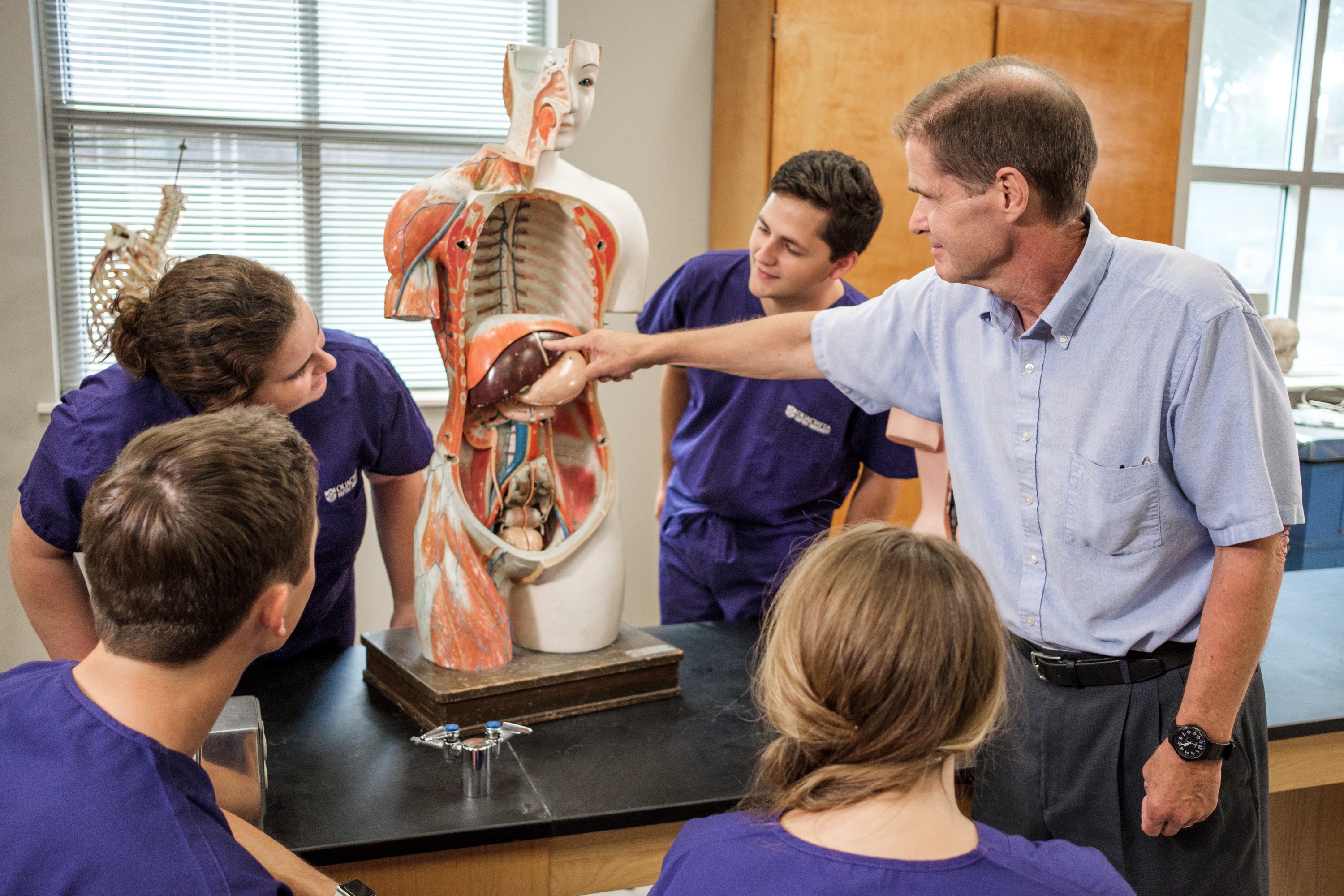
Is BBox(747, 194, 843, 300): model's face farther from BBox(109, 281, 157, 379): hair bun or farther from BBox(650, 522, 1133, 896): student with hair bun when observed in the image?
BBox(650, 522, 1133, 896): student with hair bun

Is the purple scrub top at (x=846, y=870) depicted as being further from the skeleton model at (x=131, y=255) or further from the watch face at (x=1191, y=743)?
the skeleton model at (x=131, y=255)

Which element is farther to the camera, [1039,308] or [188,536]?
[1039,308]

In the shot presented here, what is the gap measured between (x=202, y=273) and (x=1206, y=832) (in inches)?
59.4

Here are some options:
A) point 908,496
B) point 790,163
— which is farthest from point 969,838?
point 908,496

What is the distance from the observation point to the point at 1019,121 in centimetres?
126

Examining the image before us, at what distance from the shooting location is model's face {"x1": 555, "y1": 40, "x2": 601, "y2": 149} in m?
1.66

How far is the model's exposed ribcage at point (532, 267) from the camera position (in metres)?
1.77

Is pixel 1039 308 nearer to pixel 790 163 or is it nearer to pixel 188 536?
pixel 790 163

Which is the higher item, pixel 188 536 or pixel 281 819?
pixel 188 536

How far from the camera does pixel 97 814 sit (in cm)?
84

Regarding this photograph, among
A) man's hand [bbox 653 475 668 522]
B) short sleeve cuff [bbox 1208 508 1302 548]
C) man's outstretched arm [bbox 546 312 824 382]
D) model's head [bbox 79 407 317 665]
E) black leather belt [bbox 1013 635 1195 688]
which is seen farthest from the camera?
man's hand [bbox 653 475 668 522]

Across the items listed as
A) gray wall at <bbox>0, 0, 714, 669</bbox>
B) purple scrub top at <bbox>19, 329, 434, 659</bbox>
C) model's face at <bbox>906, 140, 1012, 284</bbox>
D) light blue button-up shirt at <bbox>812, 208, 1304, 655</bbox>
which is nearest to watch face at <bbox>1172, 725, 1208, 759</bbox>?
light blue button-up shirt at <bbox>812, 208, 1304, 655</bbox>

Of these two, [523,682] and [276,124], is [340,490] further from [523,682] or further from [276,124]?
[276,124]

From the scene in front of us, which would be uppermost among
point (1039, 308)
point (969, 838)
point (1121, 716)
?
point (1039, 308)
